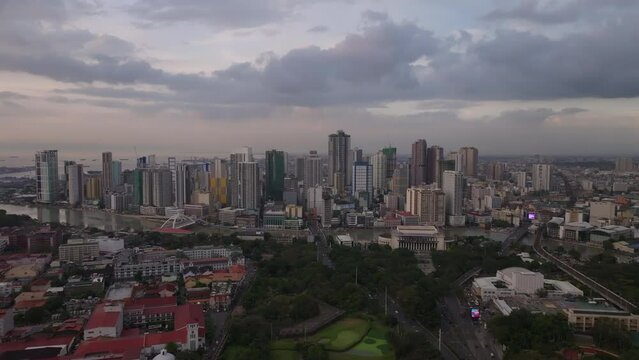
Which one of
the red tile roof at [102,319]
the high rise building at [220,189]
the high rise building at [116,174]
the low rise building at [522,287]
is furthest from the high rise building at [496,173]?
the red tile roof at [102,319]

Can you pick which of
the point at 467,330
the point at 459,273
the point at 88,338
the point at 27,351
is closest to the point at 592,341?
the point at 467,330

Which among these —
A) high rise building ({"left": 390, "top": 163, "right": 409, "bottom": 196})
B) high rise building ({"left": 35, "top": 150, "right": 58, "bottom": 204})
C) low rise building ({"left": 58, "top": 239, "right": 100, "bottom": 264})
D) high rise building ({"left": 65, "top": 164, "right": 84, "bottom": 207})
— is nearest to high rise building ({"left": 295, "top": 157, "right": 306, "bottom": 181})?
high rise building ({"left": 390, "top": 163, "right": 409, "bottom": 196})

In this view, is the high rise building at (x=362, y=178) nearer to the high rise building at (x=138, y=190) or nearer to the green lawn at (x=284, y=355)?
the high rise building at (x=138, y=190)

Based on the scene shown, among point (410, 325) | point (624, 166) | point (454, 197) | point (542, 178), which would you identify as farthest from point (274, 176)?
point (624, 166)

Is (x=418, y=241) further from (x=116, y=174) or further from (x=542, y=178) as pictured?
(x=116, y=174)

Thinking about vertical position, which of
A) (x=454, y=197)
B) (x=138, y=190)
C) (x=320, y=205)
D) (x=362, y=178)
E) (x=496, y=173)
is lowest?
(x=320, y=205)

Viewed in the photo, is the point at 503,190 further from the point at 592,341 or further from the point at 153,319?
the point at 153,319
